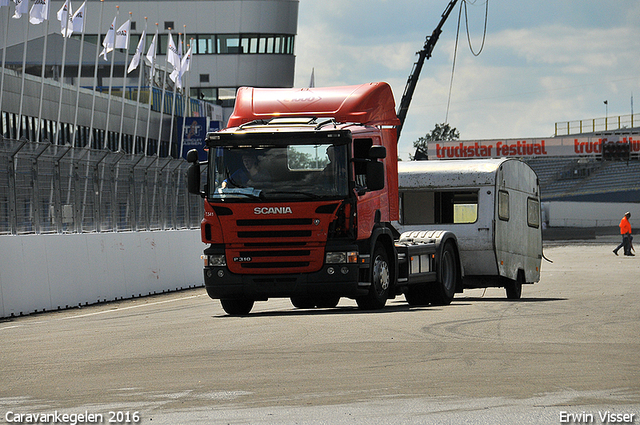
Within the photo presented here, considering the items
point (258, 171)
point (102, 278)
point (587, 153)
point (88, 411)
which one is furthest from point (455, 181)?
point (587, 153)

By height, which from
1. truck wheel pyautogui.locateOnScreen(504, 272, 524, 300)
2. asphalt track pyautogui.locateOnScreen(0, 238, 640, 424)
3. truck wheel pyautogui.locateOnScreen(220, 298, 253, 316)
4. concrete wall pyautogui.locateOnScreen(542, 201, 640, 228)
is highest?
asphalt track pyautogui.locateOnScreen(0, 238, 640, 424)

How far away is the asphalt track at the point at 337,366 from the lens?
24.6ft

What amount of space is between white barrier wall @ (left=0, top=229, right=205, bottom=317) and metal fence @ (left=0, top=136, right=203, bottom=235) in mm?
287

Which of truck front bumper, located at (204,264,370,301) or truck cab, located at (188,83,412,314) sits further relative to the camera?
truck front bumper, located at (204,264,370,301)

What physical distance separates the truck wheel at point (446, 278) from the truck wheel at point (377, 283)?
2004 millimetres

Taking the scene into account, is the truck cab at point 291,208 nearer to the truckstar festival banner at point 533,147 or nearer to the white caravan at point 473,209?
the white caravan at point 473,209

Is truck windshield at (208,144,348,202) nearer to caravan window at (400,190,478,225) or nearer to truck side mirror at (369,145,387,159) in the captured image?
truck side mirror at (369,145,387,159)

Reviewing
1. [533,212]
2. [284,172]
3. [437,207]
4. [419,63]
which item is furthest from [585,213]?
[284,172]

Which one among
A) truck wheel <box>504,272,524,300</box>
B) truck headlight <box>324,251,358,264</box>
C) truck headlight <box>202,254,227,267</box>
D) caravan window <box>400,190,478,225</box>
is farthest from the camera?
truck wheel <box>504,272,524,300</box>

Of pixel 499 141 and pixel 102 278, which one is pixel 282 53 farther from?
pixel 102 278

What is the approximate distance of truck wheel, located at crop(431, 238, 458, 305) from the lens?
17391 millimetres

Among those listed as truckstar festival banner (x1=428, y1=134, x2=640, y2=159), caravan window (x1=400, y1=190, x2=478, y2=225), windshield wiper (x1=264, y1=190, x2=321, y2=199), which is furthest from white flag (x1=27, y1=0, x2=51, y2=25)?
truckstar festival banner (x1=428, y1=134, x2=640, y2=159)

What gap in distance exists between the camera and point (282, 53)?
87.1 meters

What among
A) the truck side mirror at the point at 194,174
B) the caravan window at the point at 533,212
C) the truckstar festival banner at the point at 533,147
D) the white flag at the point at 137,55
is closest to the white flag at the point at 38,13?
the white flag at the point at 137,55
